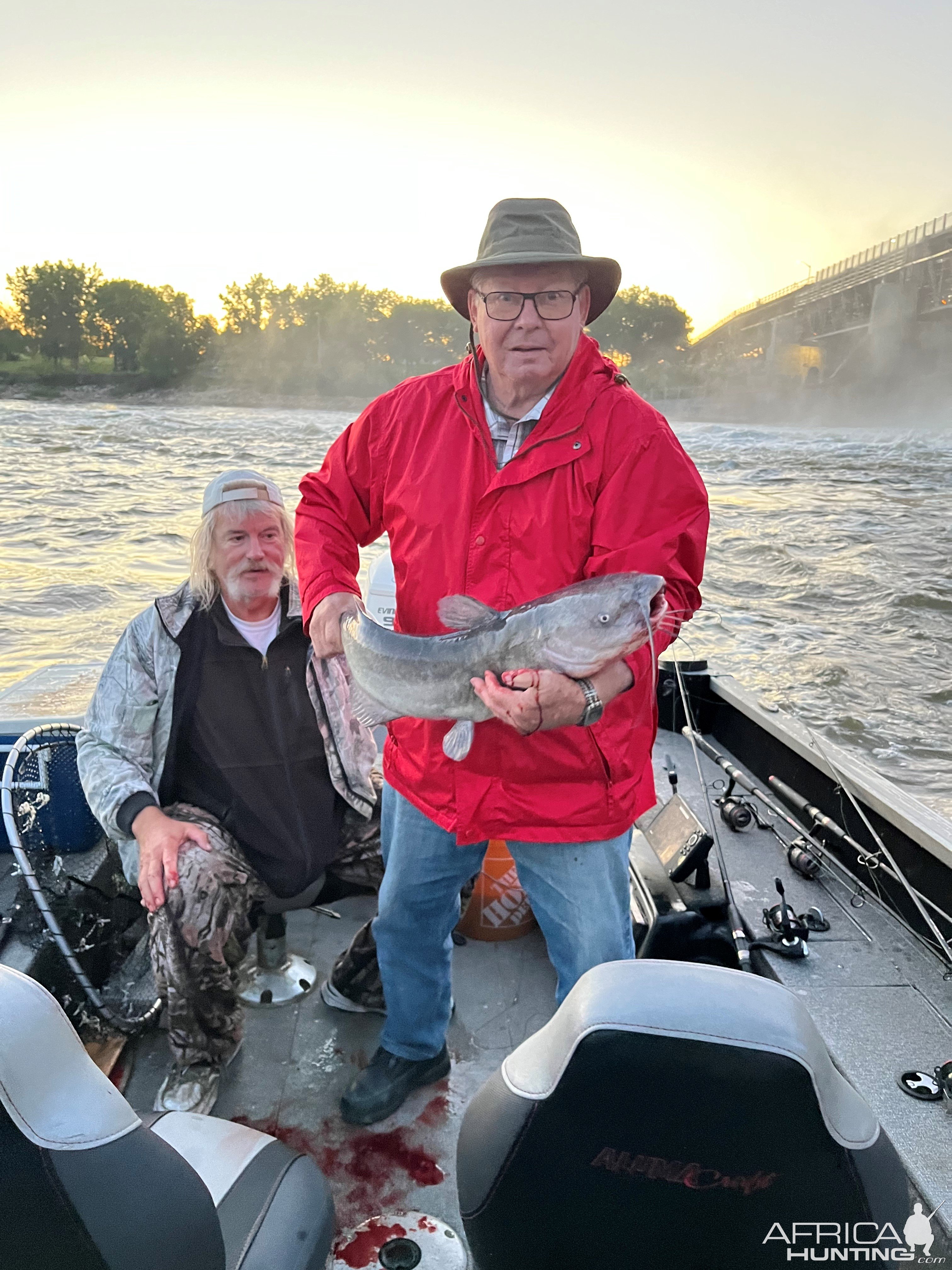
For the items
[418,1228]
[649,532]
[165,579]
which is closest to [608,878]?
[649,532]

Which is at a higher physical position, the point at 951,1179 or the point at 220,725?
the point at 220,725

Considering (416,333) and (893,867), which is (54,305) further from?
(893,867)

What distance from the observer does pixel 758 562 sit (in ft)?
65.3

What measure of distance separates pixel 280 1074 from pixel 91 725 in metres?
1.39

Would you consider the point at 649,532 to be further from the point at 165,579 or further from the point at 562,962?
the point at 165,579

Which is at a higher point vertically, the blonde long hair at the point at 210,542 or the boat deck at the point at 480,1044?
the blonde long hair at the point at 210,542

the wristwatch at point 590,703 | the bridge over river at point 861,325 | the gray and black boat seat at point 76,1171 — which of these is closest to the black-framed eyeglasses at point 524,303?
the wristwatch at point 590,703

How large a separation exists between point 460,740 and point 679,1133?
1.19 metres

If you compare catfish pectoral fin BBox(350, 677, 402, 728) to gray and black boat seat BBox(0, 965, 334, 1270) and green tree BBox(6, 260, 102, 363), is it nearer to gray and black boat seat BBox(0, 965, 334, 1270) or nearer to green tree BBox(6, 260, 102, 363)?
gray and black boat seat BBox(0, 965, 334, 1270)

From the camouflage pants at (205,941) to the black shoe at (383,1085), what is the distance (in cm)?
47

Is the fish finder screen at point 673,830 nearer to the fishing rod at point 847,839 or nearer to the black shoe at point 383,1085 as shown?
the fishing rod at point 847,839

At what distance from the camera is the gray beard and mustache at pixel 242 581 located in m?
3.02

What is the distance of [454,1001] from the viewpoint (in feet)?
11.1

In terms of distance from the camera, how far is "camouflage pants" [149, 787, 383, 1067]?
2.69 meters
